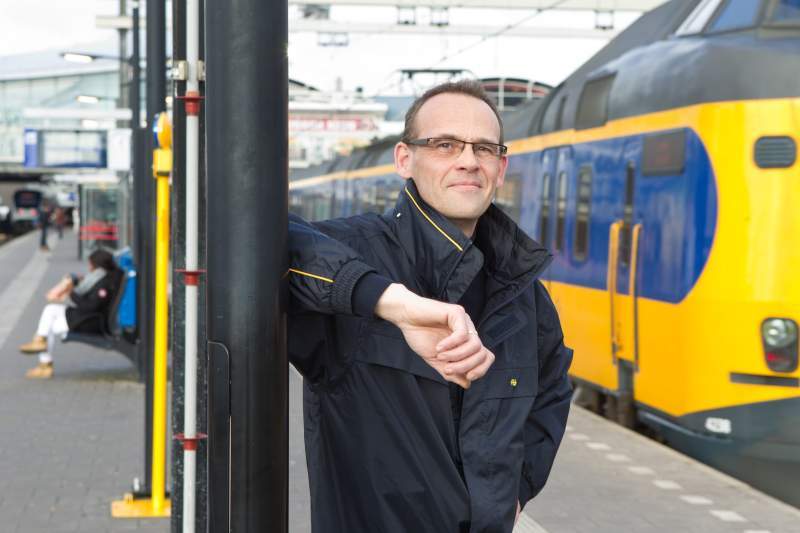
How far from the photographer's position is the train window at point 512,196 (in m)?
12.9

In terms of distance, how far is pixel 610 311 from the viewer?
9.75 metres

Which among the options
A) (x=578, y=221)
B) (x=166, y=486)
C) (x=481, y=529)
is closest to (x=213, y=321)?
(x=481, y=529)

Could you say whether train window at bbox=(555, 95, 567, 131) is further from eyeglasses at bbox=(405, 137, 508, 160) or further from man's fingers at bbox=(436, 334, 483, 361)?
man's fingers at bbox=(436, 334, 483, 361)

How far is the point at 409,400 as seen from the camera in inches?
99.6

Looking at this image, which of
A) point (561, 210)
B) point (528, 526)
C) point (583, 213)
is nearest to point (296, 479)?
point (528, 526)

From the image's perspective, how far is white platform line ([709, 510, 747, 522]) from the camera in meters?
6.81

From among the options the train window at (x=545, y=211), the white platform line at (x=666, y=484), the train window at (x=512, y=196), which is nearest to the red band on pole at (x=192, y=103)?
the white platform line at (x=666, y=484)

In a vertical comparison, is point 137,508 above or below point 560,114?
below

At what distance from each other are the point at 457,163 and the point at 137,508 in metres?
4.81

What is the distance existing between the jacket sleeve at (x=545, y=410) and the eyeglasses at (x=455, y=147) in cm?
35

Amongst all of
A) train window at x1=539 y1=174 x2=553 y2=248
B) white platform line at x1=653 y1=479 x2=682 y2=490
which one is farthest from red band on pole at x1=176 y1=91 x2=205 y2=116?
train window at x1=539 y1=174 x2=553 y2=248

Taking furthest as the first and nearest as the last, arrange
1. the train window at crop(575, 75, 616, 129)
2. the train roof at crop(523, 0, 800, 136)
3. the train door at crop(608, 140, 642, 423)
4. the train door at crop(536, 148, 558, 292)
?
the train door at crop(536, 148, 558, 292) → the train window at crop(575, 75, 616, 129) → the train door at crop(608, 140, 642, 423) → the train roof at crop(523, 0, 800, 136)

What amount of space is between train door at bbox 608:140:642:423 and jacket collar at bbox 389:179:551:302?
254 inches

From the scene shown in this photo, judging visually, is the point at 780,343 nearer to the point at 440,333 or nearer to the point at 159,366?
the point at 159,366
